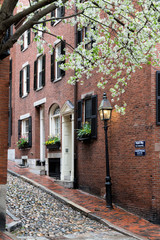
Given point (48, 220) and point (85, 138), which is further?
point (85, 138)

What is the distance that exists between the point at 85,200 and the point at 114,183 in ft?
4.32

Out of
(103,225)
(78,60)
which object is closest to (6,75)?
(78,60)

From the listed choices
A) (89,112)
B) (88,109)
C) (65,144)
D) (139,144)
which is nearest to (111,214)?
(139,144)

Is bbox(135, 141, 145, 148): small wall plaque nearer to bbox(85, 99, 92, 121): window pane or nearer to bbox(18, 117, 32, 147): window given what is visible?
bbox(85, 99, 92, 121): window pane

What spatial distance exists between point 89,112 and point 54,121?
4.27m

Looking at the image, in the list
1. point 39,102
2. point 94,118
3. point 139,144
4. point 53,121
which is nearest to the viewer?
point 139,144

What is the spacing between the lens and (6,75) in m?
9.61

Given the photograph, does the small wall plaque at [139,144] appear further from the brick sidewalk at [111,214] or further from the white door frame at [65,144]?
the white door frame at [65,144]

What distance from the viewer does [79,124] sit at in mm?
14945

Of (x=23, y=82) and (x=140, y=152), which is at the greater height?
(x=23, y=82)

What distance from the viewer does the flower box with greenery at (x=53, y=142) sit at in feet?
55.4

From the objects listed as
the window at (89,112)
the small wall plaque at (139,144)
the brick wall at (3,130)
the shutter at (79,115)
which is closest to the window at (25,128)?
the shutter at (79,115)

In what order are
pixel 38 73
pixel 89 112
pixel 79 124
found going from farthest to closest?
pixel 38 73 < pixel 79 124 < pixel 89 112

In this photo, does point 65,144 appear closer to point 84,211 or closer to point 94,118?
point 94,118
